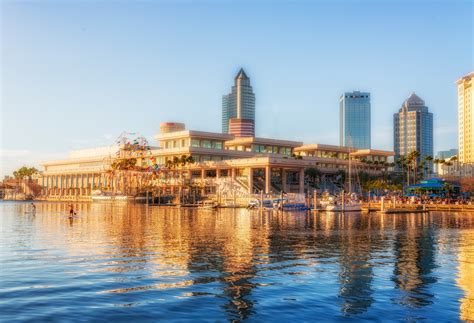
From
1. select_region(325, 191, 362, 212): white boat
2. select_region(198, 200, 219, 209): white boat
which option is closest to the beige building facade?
select_region(198, 200, 219, 209): white boat

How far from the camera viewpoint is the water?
2116 centimetres

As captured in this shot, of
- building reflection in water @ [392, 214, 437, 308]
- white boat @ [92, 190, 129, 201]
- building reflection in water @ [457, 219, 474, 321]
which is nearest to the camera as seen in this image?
building reflection in water @ [457, 219, 474, 321]

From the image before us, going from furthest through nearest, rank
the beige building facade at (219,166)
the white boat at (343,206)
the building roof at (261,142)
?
1. the building roof at (261,142)
2. the beige building facade at (219,166)
3. the white boat at (343,206)

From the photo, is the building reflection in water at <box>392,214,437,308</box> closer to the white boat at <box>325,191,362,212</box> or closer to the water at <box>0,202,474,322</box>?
the water at <box>0,202,474,322</box>

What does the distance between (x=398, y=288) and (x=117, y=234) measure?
3291 centimetres

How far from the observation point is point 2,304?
21781 millimetres

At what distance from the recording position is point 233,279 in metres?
27.5

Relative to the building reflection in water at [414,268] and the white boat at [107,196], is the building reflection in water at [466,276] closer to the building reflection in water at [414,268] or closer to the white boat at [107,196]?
the building reflection in water at [414,268]

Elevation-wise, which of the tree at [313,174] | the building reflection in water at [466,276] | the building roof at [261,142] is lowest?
the building reflection in water at [466,276]

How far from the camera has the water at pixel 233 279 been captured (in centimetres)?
2116

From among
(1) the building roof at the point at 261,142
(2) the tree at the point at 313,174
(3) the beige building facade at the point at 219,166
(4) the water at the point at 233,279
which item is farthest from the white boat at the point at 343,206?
(1) the building roof at the point at 261,142

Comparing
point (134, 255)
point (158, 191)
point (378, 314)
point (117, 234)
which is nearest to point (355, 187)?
→ point (158, 191)

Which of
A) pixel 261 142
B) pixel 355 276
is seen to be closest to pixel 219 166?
pixel 261 142

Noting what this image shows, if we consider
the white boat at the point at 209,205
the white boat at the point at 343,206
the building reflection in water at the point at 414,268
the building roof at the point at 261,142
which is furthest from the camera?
the building roof at the point at 261,142
